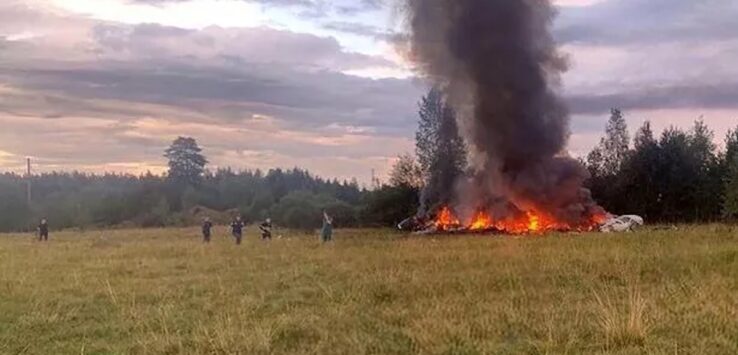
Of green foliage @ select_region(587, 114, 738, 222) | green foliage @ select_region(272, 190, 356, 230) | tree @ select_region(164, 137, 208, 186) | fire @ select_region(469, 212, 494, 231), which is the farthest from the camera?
tree @ select_region(164, 137, 208, 186)

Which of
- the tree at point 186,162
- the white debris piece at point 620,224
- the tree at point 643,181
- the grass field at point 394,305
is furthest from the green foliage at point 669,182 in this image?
the tree at point 186,162

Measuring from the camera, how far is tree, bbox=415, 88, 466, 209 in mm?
68244

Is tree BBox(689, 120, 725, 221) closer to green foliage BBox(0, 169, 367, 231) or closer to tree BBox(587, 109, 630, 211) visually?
tree BBox(587, 109, 630, 211)

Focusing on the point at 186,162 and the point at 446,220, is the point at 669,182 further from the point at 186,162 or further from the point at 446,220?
the point at 186,162

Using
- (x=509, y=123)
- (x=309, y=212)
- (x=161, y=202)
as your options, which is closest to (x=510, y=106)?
(x=509, y=123)

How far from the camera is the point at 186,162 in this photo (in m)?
138

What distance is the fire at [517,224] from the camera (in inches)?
1966

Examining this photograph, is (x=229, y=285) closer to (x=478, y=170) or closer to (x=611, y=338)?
(x=611, y=338)

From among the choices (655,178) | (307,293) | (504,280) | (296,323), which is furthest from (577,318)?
(655,178)

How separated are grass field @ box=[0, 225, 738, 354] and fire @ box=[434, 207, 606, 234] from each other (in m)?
24.9

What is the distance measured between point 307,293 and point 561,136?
138ft

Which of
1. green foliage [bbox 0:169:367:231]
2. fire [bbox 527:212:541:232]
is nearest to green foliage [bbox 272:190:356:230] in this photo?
green foliage [bbox 0:169:367:231]

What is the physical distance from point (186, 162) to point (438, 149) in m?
75.5

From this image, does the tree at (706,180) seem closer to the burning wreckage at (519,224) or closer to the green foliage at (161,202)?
the burning wreckage at (519,224)
